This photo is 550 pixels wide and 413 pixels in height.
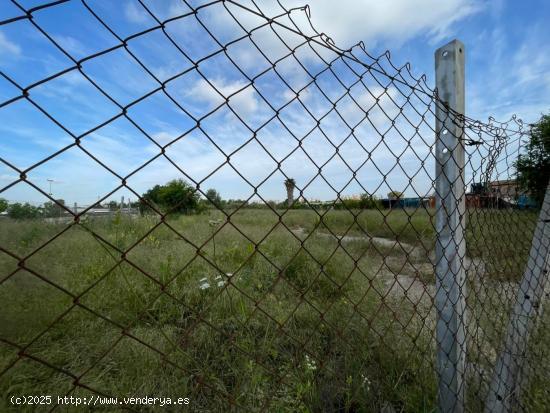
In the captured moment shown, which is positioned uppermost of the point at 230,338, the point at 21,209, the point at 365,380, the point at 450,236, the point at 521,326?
the point at 21,209

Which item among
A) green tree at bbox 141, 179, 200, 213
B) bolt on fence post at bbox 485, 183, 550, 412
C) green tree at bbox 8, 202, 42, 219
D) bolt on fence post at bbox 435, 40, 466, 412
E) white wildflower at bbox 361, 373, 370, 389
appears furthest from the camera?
white wildflower at bbox 361, 373, 370, 389

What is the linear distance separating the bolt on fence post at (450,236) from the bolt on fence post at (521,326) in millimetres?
291

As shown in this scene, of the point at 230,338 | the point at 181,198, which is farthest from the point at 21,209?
the point at 230,338

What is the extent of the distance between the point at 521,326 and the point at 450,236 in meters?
0.74

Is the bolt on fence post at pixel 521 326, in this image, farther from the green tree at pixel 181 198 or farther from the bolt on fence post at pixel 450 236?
the green tree at pixel 181 198

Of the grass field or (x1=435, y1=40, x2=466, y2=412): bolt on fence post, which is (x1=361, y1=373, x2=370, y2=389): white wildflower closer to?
the grass field

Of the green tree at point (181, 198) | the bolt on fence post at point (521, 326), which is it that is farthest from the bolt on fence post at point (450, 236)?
the green tree at point (181, 198)

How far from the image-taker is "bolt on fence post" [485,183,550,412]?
1352 mm

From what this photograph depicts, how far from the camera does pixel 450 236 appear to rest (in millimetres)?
1167

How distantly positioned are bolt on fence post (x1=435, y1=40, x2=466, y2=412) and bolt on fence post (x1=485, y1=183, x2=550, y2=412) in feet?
0.95

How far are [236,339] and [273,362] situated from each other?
0.29m

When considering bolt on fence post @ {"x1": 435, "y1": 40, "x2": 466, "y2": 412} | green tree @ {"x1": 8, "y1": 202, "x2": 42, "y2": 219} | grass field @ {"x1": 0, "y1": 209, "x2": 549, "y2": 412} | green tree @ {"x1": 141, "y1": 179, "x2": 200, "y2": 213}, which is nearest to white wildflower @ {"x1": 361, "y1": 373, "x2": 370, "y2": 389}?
grass field @ {"x1": 0, "y1": 209, "x2": 549, "y2": 412}

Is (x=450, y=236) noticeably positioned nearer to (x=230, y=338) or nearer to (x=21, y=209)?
(x=230, y=338)

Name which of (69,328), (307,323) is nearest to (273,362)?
(307,323)
